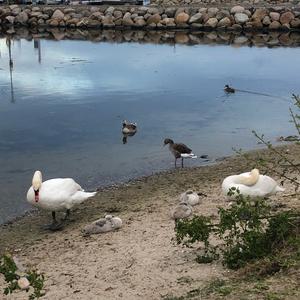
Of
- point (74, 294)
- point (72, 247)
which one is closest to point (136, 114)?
point (72, 247)

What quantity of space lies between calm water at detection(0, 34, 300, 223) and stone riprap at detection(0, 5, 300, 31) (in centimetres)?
749

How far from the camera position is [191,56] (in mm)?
28438

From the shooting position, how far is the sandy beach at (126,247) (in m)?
5.89

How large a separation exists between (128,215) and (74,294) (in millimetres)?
2948

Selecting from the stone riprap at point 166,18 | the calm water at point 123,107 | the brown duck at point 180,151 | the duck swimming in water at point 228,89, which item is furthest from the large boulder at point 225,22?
the brown duck at point 180,151

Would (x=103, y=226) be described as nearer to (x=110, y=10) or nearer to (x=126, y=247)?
(x=126, y=247)

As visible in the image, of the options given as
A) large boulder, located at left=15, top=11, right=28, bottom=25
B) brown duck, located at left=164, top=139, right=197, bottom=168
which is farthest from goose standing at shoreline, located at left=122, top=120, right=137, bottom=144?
large boulder, located at left=15, top=11, right=28, bottom=25

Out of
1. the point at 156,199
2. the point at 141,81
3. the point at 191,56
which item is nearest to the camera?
the point at 156,199

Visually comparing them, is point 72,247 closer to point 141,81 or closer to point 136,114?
point 136,114

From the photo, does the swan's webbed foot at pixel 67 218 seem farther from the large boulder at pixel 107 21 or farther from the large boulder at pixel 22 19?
the large boulder at pixel 22 19

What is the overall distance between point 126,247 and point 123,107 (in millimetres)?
10635

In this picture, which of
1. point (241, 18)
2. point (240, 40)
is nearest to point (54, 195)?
point (240, 40)

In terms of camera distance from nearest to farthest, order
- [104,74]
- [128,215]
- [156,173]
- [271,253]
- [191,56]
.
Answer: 1. [271,253]
2. [128,215]
3. [156,173]
4. [104,74]
5. [191,56]

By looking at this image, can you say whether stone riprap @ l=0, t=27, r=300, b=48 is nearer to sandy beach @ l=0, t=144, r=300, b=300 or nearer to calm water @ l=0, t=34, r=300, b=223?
calm water @ l=0, t=34, r=300, b=223
